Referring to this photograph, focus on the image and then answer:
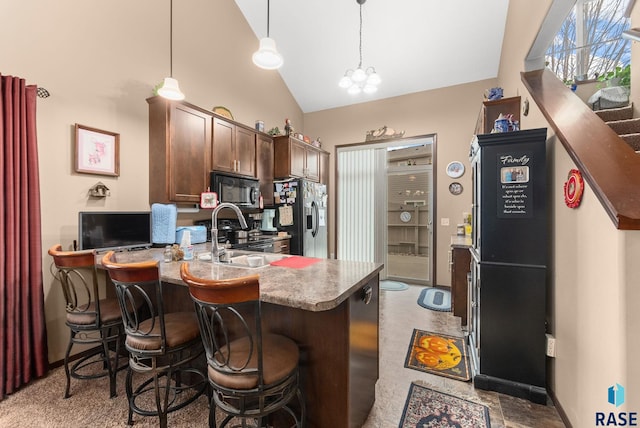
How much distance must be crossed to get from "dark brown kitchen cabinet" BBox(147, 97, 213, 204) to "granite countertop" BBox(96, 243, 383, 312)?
102 cm

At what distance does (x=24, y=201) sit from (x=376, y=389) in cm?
296

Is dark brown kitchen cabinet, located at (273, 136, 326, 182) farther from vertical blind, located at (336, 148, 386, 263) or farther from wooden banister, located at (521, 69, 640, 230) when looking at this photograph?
wooden banister, located at (521, 69, 640, 230)

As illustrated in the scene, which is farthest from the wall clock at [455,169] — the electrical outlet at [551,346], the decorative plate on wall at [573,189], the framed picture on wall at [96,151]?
the framed picture on wall at [96,151]

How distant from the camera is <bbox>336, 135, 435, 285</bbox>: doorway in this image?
15.9ft

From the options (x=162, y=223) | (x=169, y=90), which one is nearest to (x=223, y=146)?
(x=169, y=90)

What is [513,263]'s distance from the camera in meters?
1.89

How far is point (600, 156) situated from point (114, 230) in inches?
142

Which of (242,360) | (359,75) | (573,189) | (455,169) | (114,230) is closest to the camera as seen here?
(242,360)

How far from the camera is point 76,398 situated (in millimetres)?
1900

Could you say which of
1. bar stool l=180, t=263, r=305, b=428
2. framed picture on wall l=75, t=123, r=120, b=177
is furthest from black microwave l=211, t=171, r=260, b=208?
bar stool l=180, t=263, r=305, b=428

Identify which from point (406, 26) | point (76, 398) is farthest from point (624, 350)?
point (406, 26)

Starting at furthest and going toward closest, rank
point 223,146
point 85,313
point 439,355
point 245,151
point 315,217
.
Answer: point 315,217 < point 245,151 < point 223,146 < point 439,355 < point 85,313

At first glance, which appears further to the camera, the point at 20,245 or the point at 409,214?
the point at 409,214

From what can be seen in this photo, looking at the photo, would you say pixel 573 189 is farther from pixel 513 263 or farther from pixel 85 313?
pixel 85 313
